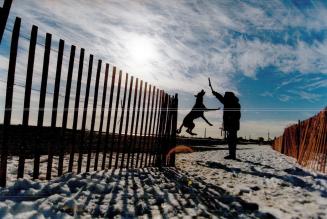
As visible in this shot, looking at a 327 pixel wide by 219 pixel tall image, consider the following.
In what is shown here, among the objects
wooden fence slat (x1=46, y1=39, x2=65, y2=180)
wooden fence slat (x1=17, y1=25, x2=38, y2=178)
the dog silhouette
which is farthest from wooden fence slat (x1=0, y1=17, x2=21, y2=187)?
the dog silhouette

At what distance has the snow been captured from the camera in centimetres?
338

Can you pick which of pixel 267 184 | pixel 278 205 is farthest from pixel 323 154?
pixel 278 205

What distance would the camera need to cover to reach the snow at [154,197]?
3.38 meters

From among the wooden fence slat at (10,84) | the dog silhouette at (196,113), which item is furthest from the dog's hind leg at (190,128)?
the wooden fence slat at (10,84)

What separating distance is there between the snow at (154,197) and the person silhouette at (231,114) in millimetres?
4588

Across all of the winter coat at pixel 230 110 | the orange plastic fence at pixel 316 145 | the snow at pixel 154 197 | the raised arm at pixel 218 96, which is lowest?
the snow at pixel 154 197

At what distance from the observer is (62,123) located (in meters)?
4.63

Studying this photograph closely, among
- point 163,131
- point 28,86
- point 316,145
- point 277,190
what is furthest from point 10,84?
point 316,145

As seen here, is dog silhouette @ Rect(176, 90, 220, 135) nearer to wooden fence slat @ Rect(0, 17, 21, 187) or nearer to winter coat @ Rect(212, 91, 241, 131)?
winter coat @ Rect(212, 91, 241, 131)

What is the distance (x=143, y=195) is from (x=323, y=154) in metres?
6.03

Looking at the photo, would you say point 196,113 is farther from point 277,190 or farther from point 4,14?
point 4,14


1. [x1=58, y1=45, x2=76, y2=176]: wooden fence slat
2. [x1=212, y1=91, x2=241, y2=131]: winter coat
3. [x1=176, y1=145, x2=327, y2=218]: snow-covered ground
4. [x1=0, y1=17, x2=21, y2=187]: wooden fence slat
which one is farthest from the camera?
[x1=212, y1=91, x2=241, y2=131]: winter coat

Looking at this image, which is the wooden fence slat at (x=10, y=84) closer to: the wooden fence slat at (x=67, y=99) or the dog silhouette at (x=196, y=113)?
the wooden fence slat at (x=67, y=99)

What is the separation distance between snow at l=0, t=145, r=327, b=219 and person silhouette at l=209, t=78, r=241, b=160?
15.1 ft
